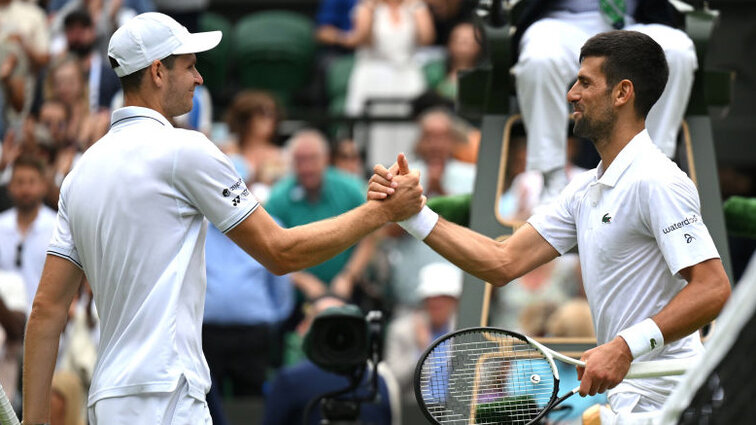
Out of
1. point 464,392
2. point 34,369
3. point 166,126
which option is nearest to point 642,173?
point 464,392

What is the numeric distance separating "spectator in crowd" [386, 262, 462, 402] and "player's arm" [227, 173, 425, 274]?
13.4 ft

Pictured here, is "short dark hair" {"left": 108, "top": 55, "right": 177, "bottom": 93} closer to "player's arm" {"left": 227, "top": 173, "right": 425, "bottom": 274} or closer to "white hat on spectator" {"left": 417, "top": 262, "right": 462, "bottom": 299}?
"player's arm" {"left": 227, "top": 173, "right": 425, "bottom": 274}

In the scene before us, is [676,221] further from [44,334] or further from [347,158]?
[347,158]

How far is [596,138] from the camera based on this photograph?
5016 mm

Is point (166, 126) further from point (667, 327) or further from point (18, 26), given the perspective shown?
point (18, 26)

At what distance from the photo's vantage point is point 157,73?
4.88 m

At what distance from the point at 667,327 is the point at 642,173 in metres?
0.52

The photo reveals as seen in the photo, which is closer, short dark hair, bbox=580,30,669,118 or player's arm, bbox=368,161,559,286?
short dark hair, bbox=580,30,669,118

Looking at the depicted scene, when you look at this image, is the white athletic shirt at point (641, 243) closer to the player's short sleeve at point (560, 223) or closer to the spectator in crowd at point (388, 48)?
the player's short sleeve at point (560, 223)

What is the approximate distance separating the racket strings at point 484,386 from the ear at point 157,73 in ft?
4.04

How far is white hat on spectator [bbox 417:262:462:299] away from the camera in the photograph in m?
9.52

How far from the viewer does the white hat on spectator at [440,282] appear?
375 inches

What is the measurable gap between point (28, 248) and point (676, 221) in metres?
5.61

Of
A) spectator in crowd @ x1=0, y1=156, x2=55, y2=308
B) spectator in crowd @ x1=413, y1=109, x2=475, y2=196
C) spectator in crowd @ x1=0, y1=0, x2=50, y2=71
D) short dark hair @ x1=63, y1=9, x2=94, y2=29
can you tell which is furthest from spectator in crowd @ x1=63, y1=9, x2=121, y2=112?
spectator in crowd @ x1=413, y1=109, x2=475, y2=196
